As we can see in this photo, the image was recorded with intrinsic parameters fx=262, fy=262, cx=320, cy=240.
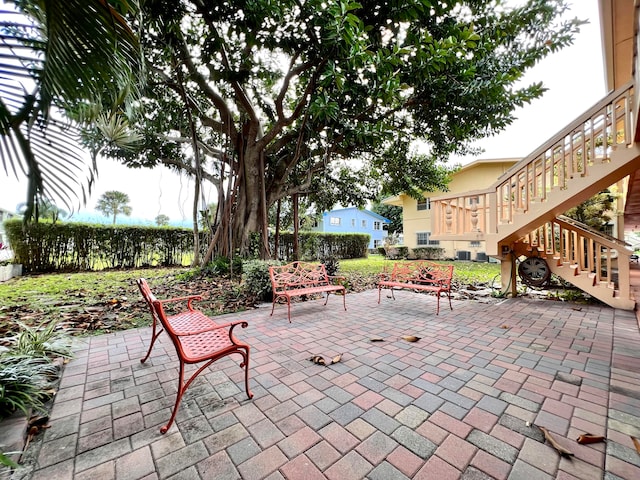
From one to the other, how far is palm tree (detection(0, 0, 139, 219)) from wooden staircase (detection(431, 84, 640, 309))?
5.61 meters

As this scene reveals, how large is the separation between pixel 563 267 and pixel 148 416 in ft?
23.5

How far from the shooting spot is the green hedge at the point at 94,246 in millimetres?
7773

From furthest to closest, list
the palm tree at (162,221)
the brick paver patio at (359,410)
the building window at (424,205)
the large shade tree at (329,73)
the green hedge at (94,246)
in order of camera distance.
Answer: the building window at (424,205) < the palm tree at (162,221) < the green hedge at (94,246) < the large shade tree at (329,73) < the brick paver patio at (359,410)

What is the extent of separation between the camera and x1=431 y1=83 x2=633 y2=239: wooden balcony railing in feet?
13.0

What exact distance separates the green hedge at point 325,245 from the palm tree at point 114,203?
3262 cm

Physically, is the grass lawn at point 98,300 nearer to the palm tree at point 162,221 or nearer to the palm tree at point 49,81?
the palm tree at point 49,81

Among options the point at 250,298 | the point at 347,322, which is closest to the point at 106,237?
the point at 250,298

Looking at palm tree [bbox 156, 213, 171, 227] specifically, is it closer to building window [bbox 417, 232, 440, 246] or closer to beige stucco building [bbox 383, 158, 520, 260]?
beige stucco building [bbox 383, 158, 520, 260]

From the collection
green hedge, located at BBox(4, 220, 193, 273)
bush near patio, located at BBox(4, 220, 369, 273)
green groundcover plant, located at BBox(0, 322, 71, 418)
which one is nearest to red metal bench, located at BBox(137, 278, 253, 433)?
green groundcover plant, located at BBox(0, 322, 71, 418)

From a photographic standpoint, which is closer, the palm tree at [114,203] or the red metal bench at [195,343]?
the red metal bench at [195,343]

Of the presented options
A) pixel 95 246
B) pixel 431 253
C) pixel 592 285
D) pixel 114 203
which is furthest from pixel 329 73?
pixel 114 203

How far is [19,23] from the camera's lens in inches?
46.7

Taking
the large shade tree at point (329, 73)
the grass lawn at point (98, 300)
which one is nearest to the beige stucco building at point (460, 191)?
the large shade tree at point (329, 73)

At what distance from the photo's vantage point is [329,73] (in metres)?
4.51
